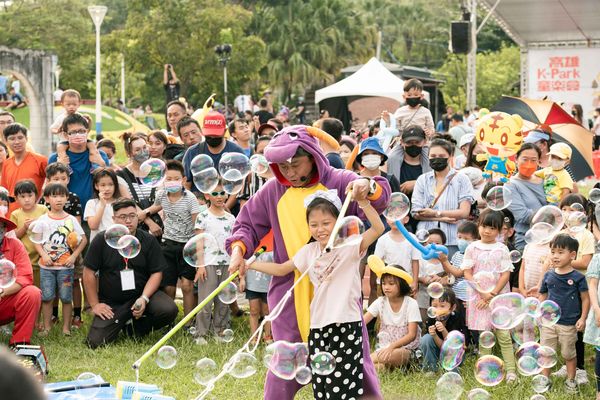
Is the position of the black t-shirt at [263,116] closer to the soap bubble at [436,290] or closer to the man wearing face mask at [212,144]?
the man wearing face mask at [212,144]

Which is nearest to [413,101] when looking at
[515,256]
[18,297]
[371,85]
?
[515,256]

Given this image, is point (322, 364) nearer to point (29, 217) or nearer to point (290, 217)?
point (290, 217)

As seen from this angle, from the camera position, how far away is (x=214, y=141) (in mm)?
8289

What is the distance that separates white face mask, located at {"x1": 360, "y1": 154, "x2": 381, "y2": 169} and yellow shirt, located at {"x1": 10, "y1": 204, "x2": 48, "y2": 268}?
2931 millimetres

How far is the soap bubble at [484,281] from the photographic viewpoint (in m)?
6.39

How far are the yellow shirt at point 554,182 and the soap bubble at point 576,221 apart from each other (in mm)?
1020

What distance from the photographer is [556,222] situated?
20.2 feet

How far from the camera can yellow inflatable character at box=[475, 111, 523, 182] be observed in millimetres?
8188

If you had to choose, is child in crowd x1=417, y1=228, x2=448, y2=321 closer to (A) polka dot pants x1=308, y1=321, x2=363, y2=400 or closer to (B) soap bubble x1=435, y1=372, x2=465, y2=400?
(B) soap bubble x1=435, y1=372, x2=465, y2=400

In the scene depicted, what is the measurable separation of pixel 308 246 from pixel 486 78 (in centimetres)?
4121

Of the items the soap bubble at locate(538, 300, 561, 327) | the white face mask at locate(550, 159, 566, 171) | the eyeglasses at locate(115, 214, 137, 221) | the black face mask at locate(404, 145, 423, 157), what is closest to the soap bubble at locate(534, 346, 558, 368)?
the soap bubble at locate(538, 300, 561, 327)

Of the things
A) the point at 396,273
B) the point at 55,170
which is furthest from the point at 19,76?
the point at 396,273

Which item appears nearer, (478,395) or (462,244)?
(478,395)

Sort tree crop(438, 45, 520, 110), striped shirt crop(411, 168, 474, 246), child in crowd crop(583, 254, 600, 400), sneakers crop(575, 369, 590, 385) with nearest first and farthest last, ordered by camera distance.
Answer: child in crowd crop(583, 254, 600, 400), sneakers crop(575, 369, 590, 385), striped shirt crop(411, 168, 474, 246), tree crop(438, 45, 520, 110)
